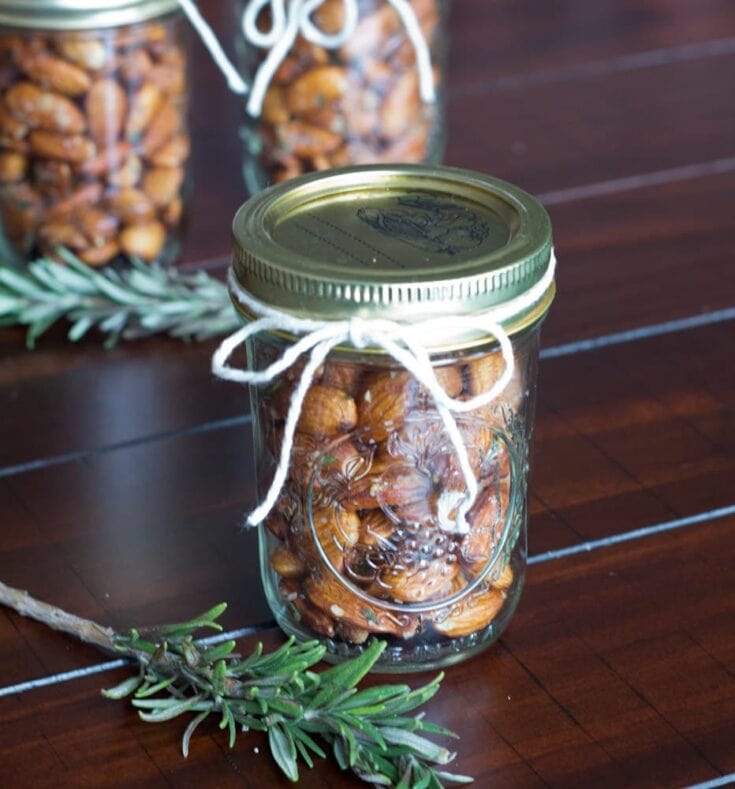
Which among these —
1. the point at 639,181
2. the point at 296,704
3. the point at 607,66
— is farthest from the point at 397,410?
the point at 607,66

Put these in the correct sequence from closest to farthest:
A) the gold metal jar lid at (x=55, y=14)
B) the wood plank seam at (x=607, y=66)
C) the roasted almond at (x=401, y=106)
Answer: the gold metal jar lid at (x=55, y=14) < the roasted almond at (x=401, y=106) < the wood plank seam at (x=607, y=66)

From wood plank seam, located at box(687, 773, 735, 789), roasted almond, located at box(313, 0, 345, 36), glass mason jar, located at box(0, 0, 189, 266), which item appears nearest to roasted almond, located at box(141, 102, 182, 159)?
glass mason jar, located at box(0, 0, 189, 266)

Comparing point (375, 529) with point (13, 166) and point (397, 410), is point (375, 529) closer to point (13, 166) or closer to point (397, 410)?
point (397, 410)

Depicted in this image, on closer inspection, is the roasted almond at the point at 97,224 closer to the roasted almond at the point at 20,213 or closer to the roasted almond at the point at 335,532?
the roasted almond at the point at 20,213

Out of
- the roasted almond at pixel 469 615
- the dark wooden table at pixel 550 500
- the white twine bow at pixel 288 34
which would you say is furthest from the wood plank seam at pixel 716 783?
the white twine bow at pixel 288 34

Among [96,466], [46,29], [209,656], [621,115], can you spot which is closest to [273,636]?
[209,656]

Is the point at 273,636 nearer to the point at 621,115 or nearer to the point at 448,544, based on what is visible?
the point at 448,544

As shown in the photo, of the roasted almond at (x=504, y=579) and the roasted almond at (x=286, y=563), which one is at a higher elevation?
the roasted almond at (x=286, y=563)
